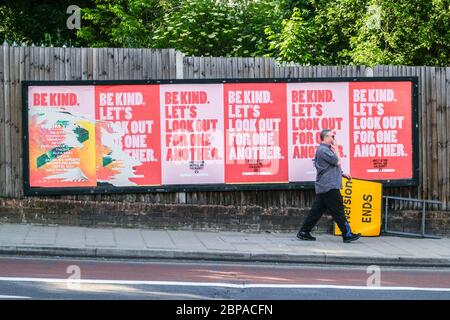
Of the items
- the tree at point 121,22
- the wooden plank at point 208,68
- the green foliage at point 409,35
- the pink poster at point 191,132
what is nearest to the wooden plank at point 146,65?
the pink poster at point 191,132

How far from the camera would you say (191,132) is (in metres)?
14.3

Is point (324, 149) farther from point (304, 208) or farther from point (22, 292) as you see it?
point (22, 292)

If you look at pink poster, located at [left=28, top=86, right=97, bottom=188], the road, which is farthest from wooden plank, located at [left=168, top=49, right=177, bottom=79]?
the road

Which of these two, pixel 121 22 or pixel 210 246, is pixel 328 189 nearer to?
pixel 210 246

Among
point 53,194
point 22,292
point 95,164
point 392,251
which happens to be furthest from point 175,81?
point 22,292

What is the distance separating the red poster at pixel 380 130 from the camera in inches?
578

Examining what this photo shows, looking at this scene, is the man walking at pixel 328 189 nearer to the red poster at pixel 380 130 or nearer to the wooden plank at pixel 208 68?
the red poster at pixel 380 130

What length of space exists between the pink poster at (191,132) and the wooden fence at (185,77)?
28 cm

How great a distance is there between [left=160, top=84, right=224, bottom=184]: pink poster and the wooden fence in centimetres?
28

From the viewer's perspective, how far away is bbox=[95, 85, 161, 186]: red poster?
14078 mm

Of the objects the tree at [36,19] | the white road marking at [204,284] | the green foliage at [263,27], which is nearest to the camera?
the white road marking at [204,284]

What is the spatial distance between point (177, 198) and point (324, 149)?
280cm

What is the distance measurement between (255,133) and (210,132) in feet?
2.66
